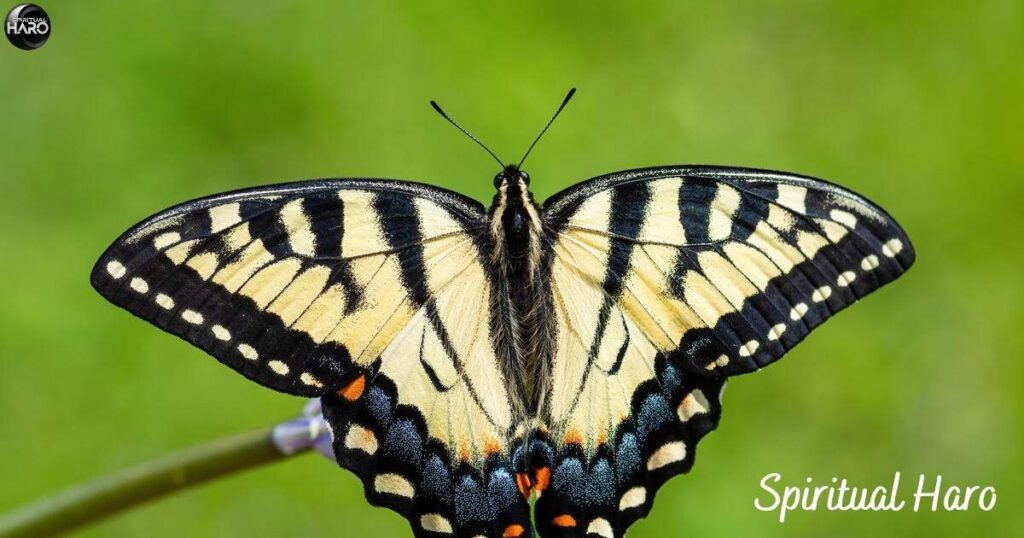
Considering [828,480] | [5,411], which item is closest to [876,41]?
[828,480]

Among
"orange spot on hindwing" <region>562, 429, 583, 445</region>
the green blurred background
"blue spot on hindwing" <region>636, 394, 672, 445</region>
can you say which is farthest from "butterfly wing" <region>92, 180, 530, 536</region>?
the green blurred background

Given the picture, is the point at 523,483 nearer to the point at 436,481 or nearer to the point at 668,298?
the point at 436,481

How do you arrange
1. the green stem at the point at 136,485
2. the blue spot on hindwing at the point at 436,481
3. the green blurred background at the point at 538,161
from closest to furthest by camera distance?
the green stem at the point at 136,485, the blue spot on hindwing at the point at 436,481, the green blurred background at the point at 538,161

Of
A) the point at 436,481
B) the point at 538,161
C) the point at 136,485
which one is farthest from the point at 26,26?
the point at 136,485

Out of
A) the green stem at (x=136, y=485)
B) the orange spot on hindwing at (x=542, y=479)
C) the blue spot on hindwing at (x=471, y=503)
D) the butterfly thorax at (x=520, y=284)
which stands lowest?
the green stem at (x=136, y=485)

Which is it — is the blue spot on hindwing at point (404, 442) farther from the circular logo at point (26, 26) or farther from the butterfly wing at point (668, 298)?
the circular logo at point (26, 26)

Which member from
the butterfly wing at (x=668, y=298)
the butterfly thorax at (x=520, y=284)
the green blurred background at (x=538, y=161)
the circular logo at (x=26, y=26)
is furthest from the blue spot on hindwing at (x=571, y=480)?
the circular logo at (x=26, y=26)

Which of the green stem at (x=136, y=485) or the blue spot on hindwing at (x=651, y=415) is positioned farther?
the blue spot on hindwing at (x=651, y=415)

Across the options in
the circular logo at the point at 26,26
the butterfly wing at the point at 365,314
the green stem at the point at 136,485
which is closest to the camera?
the green stem at the point at 136,485

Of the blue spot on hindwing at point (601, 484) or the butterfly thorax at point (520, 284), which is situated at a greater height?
the butterfly thorax at point (520, 284)
